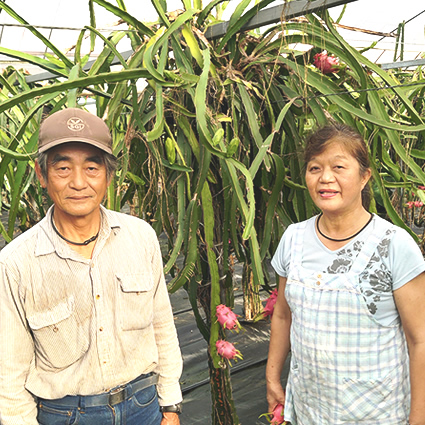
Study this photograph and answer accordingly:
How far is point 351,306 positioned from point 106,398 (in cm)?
39

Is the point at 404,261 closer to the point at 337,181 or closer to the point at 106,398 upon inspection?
the point at 337,181

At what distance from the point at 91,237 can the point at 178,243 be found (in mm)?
234

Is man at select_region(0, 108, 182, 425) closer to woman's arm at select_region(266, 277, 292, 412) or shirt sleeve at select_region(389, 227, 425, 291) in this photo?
woman's arm at select_region(266, 277, 292, 412)

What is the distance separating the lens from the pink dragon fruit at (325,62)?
40.4 inches

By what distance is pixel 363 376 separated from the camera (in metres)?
0.75

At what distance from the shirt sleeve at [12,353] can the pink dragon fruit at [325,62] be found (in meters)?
0.72

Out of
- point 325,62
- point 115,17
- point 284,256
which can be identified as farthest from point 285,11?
point 115,17

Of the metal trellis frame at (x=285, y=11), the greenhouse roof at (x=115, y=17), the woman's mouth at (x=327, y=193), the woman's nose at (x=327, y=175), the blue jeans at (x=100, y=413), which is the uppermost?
the greenhouse roof at (x=115, y=17)

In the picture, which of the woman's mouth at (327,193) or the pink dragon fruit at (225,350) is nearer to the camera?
the woman's mouth at (327,193)

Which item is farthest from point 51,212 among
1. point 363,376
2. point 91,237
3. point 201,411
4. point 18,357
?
point 201,411

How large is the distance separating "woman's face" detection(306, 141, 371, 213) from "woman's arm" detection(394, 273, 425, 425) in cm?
15

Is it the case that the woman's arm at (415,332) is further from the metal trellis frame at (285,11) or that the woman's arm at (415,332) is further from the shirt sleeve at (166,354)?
the metal trellis frame at (285,11)

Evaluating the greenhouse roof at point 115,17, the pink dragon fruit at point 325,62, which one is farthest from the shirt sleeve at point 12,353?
the greenhouse roof at point 115,17

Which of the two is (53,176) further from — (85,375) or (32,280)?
(85,375)
